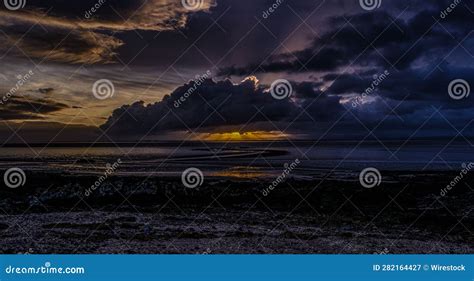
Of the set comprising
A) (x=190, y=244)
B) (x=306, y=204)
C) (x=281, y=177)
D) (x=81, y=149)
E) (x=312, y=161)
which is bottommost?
(x=190, y=244)

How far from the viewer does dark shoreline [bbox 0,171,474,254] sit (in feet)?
33.8

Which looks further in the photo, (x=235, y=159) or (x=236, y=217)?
(x=235, y=159)

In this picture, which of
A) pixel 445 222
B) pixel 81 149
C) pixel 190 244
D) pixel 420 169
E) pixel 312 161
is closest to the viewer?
pixel 190 244

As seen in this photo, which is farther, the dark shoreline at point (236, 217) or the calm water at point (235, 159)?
the calm water at point (235, 159)

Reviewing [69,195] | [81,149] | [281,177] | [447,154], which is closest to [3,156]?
[81,149]

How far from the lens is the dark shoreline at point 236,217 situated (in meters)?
10.3

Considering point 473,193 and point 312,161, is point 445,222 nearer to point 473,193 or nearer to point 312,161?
point 473,193

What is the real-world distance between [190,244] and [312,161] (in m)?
12.5

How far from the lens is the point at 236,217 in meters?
12.3

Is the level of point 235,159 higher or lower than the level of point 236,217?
higher

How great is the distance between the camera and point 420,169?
19.7 m

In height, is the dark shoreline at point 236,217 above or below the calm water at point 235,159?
below

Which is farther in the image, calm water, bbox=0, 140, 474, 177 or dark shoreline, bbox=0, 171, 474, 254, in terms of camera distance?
calm water, bbox=0, 140, 474, 177

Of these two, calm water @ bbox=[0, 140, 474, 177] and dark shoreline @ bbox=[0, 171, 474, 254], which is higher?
calm water @ bbox=[0, 140, 474, 177]
